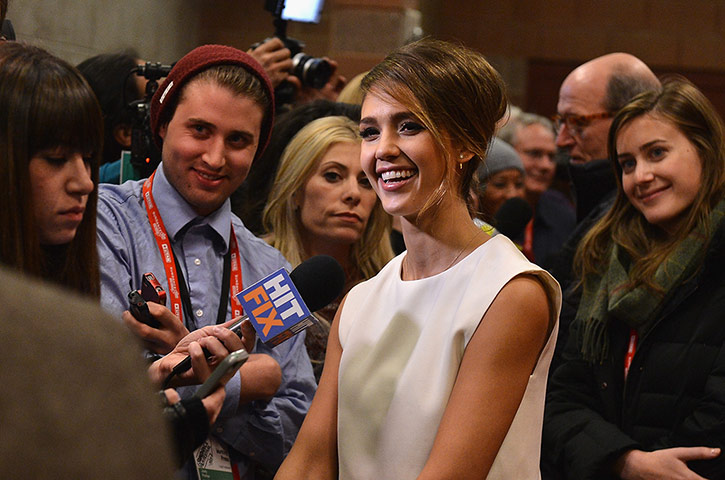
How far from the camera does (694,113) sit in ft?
8.30

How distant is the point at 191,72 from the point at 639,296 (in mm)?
1308

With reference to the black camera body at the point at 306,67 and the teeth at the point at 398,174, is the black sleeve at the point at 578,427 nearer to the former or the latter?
the teeth at the point at 398,174

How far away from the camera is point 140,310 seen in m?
1.66

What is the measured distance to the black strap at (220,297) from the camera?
1.90 meters

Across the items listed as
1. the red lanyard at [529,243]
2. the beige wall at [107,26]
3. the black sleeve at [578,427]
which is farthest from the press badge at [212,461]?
the red lanyard at [529,243]

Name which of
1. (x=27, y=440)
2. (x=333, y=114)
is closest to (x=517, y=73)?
(x=333, y=114)

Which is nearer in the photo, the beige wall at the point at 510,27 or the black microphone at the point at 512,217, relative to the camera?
the black microphone at the point at 512,217

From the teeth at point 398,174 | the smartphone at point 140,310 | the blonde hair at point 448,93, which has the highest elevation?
the blonde hair at point 448,93

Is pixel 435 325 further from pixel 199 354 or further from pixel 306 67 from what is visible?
pixel 306 67

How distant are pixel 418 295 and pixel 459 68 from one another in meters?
0.44

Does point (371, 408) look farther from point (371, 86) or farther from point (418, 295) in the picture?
point (371, 86)

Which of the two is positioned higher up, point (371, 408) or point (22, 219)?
point (22, 219)

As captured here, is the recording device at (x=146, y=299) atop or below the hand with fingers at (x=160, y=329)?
atop

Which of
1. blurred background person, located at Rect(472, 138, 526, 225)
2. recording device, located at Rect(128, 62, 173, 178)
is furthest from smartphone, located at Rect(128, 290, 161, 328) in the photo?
blurred background person, located at Rect(472, 138, 526, 225)
